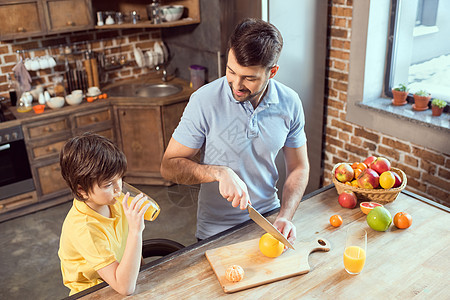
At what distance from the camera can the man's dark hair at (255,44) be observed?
5.65 feet

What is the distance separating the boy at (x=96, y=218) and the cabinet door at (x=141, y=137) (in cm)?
246

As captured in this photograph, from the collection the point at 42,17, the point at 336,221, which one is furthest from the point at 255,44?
the point at 42,17

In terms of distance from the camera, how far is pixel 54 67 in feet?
14.0

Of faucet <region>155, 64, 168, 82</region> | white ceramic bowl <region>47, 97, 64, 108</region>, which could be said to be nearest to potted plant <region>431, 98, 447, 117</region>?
faucet <region>155, 64, 168, 82</region>

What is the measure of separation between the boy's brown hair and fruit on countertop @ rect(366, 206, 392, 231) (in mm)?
1056

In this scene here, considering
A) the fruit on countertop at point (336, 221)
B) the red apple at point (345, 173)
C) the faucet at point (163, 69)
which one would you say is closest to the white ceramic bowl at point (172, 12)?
the faucet at point (163, 69)

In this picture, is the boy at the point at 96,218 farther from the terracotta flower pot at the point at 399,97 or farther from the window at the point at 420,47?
the window at the point at 420,47

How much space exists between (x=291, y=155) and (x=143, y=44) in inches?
118

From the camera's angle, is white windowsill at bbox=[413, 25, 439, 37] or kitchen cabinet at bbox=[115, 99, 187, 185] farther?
kitchen cabinet at bbox=[115, 99, 187, 185]

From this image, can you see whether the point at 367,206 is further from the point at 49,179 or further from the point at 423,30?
the point at 49,179

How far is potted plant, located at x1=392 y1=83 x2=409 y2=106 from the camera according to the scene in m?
3.15

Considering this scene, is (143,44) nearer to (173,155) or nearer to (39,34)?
(39,34)

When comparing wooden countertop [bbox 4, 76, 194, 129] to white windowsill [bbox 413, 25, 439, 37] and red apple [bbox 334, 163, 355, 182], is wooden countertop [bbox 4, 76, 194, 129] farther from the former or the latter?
red apple [bbox 334, 163, 355, 182]

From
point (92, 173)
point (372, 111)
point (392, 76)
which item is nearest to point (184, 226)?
point (372, 111)
